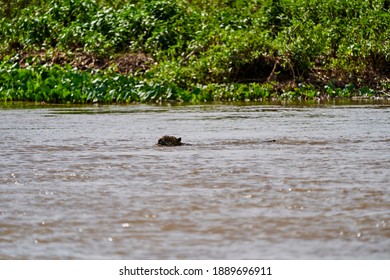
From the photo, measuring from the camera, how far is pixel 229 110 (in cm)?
1369

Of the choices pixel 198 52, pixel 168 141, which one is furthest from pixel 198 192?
pixel 198 52

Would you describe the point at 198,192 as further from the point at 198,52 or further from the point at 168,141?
the point at 198,52

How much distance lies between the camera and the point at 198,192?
19.6 ft

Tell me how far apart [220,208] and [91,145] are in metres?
3.64

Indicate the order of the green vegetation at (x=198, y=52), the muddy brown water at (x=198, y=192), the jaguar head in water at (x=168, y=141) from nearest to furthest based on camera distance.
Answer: the muddy brown water at (x=198, y=192) < the jaguar head in water at (x=168, y=141) < the green vegetation at (x=198, y=52)

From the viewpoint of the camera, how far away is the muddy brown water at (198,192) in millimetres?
4574

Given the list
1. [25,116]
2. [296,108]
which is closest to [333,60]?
[296,108]

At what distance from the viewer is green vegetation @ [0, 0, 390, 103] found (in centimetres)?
1639

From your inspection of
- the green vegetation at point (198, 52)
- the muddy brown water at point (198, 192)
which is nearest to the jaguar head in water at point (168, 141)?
the muddy brown water at point (198, 192)

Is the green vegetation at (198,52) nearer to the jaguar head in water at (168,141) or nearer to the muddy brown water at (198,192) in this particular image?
the muddy brown water at (198,192)

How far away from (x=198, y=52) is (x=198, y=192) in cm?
1243

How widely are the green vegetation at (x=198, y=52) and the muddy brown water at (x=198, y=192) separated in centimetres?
566

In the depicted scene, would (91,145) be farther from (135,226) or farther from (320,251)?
(320,251)

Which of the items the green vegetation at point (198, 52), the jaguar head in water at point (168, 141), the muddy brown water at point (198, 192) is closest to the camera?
the muddy brown water at point (198, 192)
